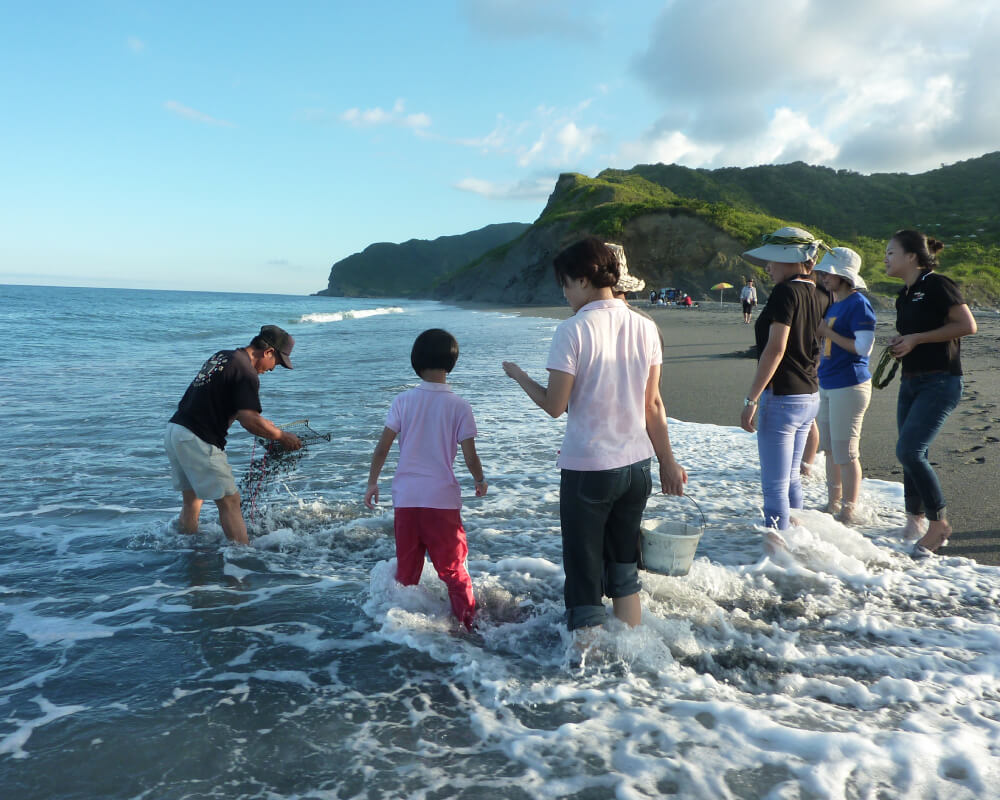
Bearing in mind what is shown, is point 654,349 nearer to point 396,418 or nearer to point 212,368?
point 396,418

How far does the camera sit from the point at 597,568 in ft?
10.6

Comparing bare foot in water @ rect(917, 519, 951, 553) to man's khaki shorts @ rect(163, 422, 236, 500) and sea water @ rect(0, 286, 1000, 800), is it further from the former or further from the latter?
man's khaki shorts @ rect(163, 422, 236, 500)

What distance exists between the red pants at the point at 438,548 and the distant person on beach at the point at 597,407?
2.35 feet

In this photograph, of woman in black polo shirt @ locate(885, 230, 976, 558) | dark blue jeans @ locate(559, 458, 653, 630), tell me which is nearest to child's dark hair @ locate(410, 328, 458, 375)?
dark blue jeans @ locate(559, 458, 653, 630)

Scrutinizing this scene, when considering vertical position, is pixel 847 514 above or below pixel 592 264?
below

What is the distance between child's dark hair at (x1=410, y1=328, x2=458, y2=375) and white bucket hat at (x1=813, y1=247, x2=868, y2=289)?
3362 mm

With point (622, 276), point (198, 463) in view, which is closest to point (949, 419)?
point (622, 276)

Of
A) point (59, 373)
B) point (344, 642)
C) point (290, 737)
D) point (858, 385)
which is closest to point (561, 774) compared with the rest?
point (290, 737)

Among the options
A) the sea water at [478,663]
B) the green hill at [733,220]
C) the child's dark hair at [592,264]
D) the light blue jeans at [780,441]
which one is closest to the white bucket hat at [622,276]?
the child's dark hair at [592,264]

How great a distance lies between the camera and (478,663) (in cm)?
351

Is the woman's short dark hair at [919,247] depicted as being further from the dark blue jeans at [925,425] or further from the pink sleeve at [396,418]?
the pink sleeve at [396,418]

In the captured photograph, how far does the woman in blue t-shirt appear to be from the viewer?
5.21 meters

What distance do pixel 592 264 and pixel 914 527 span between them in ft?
12.4

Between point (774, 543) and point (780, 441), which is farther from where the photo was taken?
point (774, 543)
